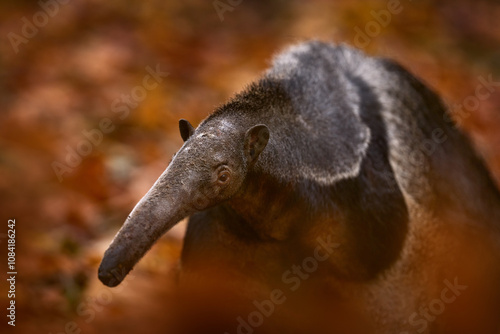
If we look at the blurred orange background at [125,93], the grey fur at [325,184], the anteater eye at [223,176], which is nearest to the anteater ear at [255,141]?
the grey fur at [325,184]

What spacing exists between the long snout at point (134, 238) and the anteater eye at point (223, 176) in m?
0.34

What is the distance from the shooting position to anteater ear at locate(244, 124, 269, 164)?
3.50m

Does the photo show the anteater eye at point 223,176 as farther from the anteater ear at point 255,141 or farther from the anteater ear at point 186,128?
the anteater ear at point 186,128

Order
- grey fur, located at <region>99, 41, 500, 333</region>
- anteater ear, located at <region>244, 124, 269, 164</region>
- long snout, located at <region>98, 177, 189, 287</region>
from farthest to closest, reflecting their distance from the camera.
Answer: anteater ear, located at <region>244, 124, 269, 164</region>
grey fur, located at <region>99, 41, 500, 333</region>
long snout, located at <region>98, 177, 189, 287</region>

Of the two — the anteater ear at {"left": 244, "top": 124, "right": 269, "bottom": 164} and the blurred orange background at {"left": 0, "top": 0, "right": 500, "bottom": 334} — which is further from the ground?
the blurred orange background at {"left": 0, "top": 0, "right": 500, "bottom": 334}

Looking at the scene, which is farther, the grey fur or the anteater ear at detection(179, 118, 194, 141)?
the anteater ear at detection(179, 118, 194, 141)

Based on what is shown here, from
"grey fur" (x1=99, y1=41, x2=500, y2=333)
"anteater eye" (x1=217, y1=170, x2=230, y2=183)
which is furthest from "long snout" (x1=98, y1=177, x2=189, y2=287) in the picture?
"anteater eye" (x1=217, y1=170, x2=230, y2=183)

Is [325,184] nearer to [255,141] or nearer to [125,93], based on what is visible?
[255,141]

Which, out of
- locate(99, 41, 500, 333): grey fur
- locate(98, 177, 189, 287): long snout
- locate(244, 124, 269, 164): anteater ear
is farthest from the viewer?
locate(244, 124, 269, 164): anteater ear

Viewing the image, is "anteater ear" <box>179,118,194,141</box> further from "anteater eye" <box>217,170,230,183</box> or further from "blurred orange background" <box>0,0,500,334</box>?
"blurred orange background" <box>0,0,500,334</box>

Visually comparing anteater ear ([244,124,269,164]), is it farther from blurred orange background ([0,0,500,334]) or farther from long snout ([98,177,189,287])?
blurred orange background ([0,0,500,334])

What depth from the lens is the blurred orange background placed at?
538 centimetres

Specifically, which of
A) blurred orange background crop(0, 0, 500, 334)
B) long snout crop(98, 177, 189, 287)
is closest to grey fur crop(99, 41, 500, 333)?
long snout crop(98, 177, 189, 287)

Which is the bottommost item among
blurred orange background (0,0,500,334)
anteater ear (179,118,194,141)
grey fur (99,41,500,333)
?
grey fur (99,41,500,333)
